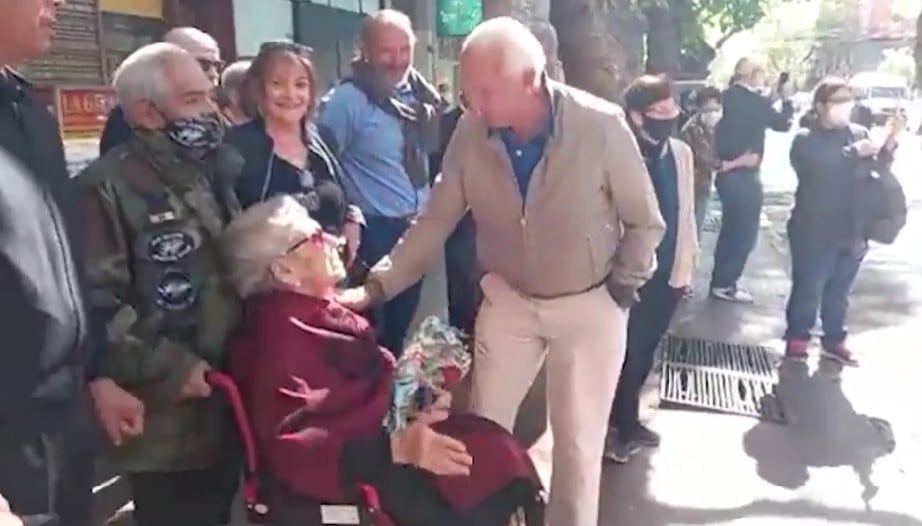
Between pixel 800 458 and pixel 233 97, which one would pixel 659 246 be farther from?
pixel 233 97

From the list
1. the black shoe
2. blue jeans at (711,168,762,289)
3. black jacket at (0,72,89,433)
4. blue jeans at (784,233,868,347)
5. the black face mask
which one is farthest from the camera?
blue jeans at (711,168,762,289)

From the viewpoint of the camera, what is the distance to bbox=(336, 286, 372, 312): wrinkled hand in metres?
3.16

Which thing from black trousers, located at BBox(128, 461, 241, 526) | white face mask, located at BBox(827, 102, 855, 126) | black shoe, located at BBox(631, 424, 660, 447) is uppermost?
white face mask, located at BBox(827, 102, 855, 126)

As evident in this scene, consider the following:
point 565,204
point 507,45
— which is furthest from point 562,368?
point 507,45

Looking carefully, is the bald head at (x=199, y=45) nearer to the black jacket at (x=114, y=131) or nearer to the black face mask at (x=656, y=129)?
the black jacket at (x=114, y=131)

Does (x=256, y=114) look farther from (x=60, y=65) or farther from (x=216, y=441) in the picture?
(x=60, y=65)

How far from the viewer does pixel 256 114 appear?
3.55 meters

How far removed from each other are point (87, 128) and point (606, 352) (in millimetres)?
2872

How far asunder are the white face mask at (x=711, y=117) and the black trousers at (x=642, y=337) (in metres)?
3.90

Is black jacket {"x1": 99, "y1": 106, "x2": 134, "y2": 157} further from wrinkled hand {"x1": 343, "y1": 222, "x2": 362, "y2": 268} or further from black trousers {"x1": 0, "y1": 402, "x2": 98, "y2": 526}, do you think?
black trousers {"x1": 0, "y1": 402, "x2": 98, "y2": 526}

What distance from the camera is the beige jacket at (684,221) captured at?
188 inches

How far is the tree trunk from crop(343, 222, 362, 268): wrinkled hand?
4.41 m

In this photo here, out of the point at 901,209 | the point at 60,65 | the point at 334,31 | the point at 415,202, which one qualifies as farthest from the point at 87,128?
the point at 334,31

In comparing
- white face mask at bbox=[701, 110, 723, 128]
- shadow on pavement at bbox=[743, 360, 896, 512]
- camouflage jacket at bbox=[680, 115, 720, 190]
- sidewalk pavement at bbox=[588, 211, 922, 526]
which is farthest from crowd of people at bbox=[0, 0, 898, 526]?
white face mask at bbox=[701, 110, 723, 128]
